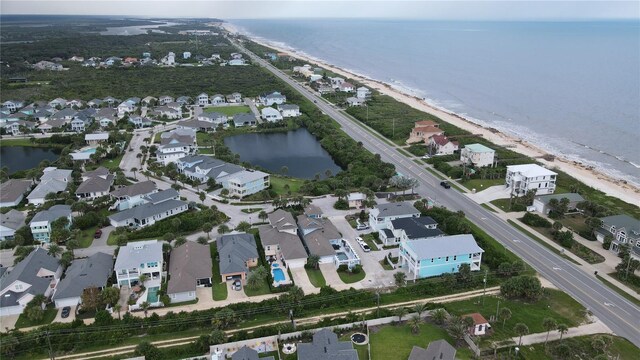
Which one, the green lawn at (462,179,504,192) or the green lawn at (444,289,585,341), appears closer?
the green lawn at (444,289,585,341)

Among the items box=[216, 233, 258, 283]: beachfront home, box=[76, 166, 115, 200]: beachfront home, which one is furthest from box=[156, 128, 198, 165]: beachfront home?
box=[216, 233, 258, 283]: beachfront home

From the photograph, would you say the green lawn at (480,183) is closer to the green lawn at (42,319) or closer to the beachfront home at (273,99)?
the green lawn at (42,319)

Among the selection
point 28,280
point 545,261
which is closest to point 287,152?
point 545,261

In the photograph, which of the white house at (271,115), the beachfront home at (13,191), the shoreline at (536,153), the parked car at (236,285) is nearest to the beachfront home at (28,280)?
the parked car at (236,285)

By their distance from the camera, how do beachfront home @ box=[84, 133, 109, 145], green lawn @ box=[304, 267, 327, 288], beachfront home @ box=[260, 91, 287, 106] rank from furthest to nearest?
beachfront home @ box=[260, 91, 287, 106], beachfront home @ box=[84, 133, 109, 145], green lawn @ box=[304, 267, 327, 288]

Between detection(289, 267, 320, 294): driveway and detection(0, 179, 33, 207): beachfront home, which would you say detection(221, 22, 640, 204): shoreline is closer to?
detection(289, 267, 320, 294): driveway

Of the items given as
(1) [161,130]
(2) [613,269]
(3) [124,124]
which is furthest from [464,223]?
(3) [124,124]
